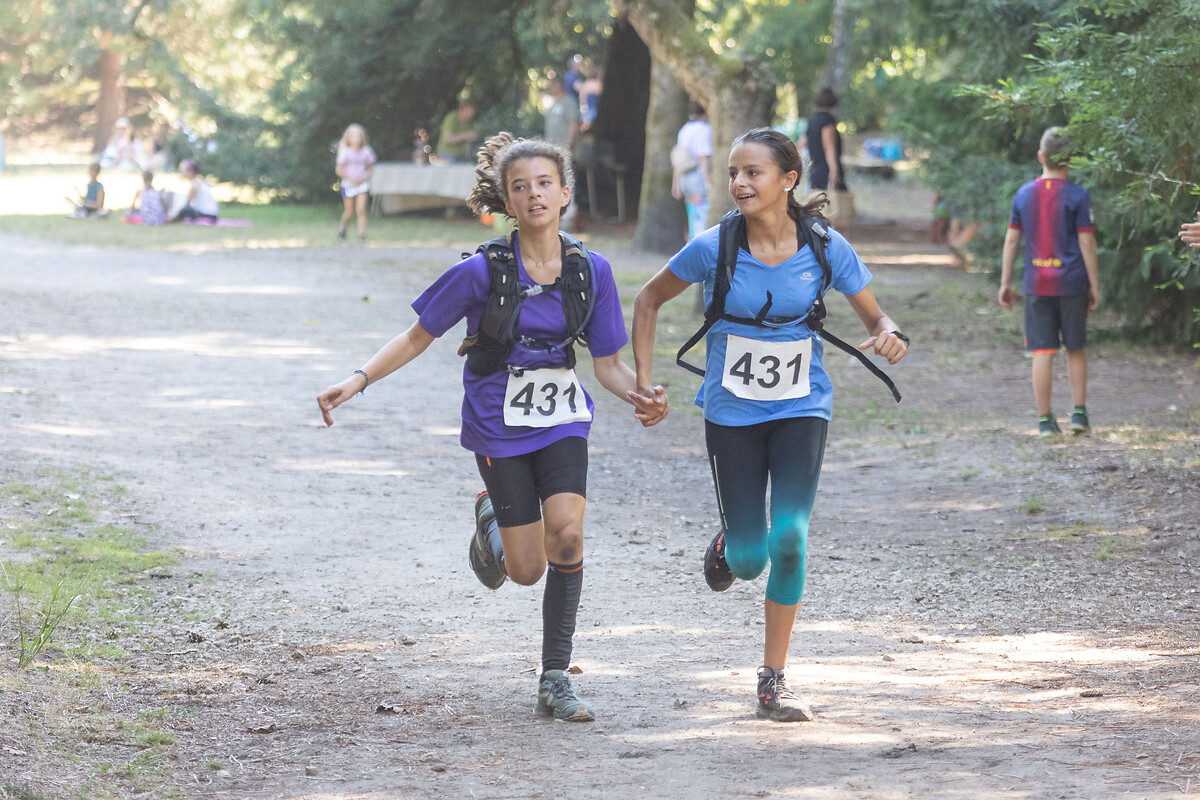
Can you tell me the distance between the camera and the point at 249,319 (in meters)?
13.6

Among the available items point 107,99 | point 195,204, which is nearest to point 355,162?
point 195,204

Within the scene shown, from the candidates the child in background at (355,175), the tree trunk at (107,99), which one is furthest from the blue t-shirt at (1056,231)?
the tree trunk at (107,99)

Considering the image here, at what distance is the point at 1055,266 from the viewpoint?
877cm

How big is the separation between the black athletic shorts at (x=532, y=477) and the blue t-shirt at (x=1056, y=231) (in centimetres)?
532

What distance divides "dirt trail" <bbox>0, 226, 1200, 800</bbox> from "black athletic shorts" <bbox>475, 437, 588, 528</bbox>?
672 mm

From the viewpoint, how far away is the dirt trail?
157 inches

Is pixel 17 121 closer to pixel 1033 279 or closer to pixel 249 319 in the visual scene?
pixel 249 319

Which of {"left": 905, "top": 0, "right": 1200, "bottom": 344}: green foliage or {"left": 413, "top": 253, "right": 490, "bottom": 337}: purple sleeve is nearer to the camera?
{"left": 413, "top": 253, "right": 490, "bottom": 337}: purple sleeve

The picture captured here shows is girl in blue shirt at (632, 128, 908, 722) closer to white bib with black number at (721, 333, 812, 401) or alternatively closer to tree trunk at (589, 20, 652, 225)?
white bib with black number at (721, 333, 812, 401)

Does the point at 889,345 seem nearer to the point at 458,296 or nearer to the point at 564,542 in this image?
the point at 564,542

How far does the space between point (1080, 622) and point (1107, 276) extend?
24.8 feet

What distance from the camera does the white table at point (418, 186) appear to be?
24.5m

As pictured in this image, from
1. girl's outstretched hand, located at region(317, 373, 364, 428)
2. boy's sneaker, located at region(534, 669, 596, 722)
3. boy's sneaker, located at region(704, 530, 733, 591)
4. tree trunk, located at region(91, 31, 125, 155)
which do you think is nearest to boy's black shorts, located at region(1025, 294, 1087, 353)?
boy's sneaker, located at region(704, 530, 733, 591)

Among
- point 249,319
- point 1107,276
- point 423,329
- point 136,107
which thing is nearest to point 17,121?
point 136,107
